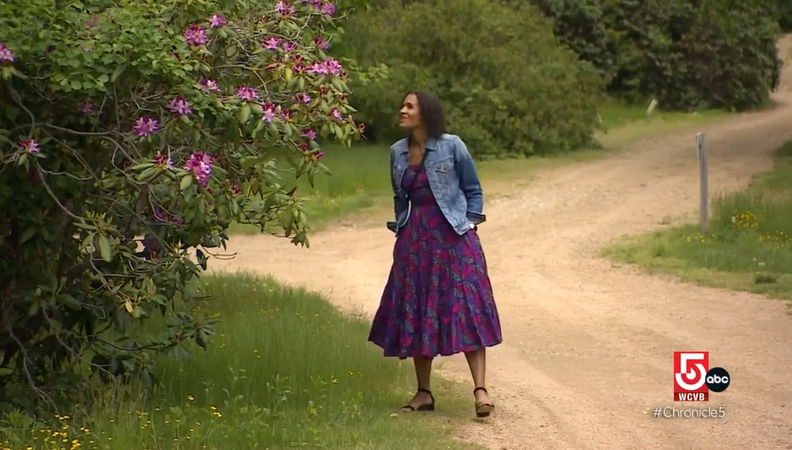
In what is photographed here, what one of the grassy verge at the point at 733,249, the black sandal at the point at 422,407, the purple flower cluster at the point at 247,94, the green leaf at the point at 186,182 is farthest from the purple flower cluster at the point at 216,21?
the grassy verge at the point at 733,249

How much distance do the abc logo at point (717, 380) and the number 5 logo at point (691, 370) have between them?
0.04 meters

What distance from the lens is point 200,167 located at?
602cm

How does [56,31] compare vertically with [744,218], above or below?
above

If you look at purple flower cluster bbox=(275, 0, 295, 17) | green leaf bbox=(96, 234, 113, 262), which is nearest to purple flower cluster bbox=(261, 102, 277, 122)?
purple flower cluster bbox=(275, 0, 295, 17)

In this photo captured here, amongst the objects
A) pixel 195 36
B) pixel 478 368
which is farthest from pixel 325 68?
Answer: pixel 478 368

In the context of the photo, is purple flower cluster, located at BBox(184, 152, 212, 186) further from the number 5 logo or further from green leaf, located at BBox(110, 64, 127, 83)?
the number 5 logo

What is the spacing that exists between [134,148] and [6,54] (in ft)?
3.07

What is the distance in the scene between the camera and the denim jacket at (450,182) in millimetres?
7352

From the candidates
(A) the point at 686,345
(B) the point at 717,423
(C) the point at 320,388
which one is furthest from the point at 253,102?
(A) the point at 686,345

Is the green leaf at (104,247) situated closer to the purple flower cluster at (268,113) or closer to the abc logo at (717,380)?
the purple flower cluster at (268,113)

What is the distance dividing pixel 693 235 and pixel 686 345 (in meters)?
5.33

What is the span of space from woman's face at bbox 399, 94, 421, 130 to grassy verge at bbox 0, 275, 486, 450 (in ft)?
5.31

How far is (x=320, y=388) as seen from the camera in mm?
7637

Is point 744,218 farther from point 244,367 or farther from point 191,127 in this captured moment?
point 191,127
